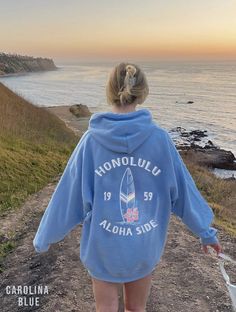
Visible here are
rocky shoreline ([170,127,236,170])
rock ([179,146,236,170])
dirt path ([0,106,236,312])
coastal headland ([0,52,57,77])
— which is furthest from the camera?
coastal headland ([0,52,57,77])

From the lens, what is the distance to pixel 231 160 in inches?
1159

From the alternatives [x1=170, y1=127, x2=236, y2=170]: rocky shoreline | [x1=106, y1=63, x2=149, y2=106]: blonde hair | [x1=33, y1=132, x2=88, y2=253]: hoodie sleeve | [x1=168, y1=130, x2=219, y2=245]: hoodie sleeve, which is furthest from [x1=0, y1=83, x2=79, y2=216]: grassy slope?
[x1=170, y1=127, x2=236, y2=170]: rocky shoreline

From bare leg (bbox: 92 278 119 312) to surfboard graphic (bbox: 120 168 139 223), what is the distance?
43 centimetres

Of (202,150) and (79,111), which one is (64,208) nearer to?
(202,150)

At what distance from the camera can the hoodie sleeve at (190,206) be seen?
8.64ft

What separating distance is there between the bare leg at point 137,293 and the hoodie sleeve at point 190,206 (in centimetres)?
42

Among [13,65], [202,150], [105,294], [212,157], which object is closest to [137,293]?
[105,294]

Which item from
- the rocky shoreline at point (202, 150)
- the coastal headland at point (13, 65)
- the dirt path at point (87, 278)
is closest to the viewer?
the dirt path at point (87, 278)

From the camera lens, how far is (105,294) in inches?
103

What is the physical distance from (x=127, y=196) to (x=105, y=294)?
62 cm

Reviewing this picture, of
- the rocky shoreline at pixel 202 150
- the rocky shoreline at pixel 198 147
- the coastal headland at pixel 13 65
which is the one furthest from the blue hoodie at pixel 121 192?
the coastal headland at pixel 13 65

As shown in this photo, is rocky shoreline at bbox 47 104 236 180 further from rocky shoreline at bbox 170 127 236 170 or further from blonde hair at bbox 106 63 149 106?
blonde hair at bbox 106 63 149 106

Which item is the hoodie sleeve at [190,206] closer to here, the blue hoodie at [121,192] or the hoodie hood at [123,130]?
the blue hoodie at [121,192]

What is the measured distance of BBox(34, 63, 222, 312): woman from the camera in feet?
8.12
